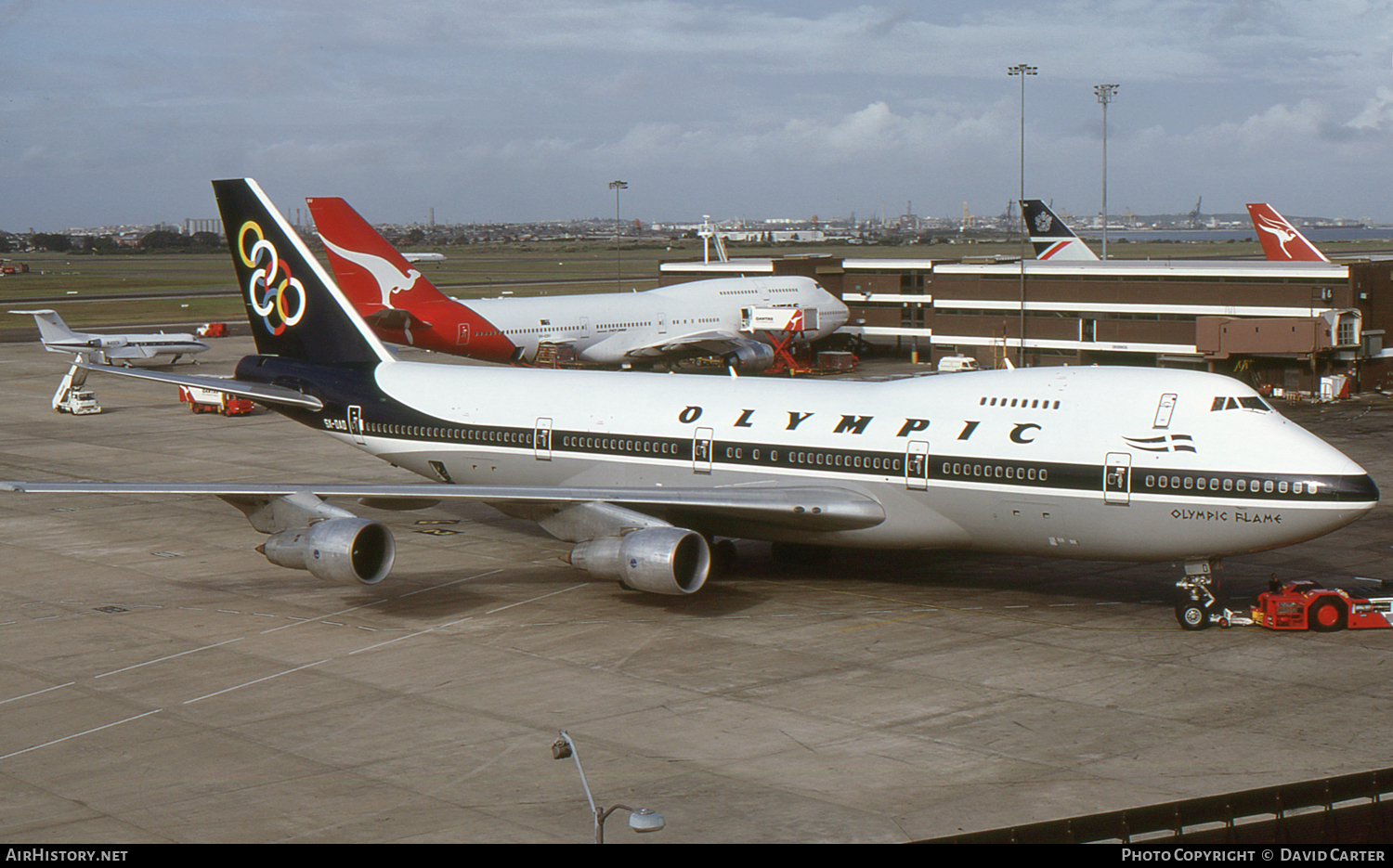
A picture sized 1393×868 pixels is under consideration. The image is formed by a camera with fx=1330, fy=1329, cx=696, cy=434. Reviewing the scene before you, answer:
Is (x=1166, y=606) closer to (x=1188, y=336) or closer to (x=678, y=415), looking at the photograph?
(x=678, y=415)

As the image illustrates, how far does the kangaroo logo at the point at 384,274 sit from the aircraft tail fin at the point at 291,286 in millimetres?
30636

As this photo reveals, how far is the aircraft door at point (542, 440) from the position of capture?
3288cm

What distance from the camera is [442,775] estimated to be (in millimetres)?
19141

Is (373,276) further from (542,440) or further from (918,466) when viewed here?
(918,466)

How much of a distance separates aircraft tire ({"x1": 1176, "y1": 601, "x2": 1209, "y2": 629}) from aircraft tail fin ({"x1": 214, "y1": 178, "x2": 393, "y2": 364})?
21.5 metres

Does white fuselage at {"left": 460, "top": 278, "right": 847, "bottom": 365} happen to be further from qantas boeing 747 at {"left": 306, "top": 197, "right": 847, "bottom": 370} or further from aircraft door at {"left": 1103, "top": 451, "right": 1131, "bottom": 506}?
aircraft door at {"left": 1103, "top": 451, "right": 1131, "bottom": 506}

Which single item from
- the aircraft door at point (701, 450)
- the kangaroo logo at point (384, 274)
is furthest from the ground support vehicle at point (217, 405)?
the aircraft door at point (701, 450)

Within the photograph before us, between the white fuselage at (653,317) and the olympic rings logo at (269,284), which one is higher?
the olympic rings logo at (269,284)

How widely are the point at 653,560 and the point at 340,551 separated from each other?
6.38m

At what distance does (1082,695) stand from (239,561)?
21377mm

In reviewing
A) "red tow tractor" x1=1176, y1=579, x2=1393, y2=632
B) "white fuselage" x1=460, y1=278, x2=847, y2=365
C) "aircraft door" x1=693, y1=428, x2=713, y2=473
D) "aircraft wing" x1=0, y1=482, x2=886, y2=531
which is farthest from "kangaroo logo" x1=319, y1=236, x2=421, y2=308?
"red tow tractor" x1=1176, y1=579, x2=1393, y2=632

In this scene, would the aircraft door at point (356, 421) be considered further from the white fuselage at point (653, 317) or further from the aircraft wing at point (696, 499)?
the white fuselage at point (653, 317)

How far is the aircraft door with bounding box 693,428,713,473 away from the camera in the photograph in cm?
3056
